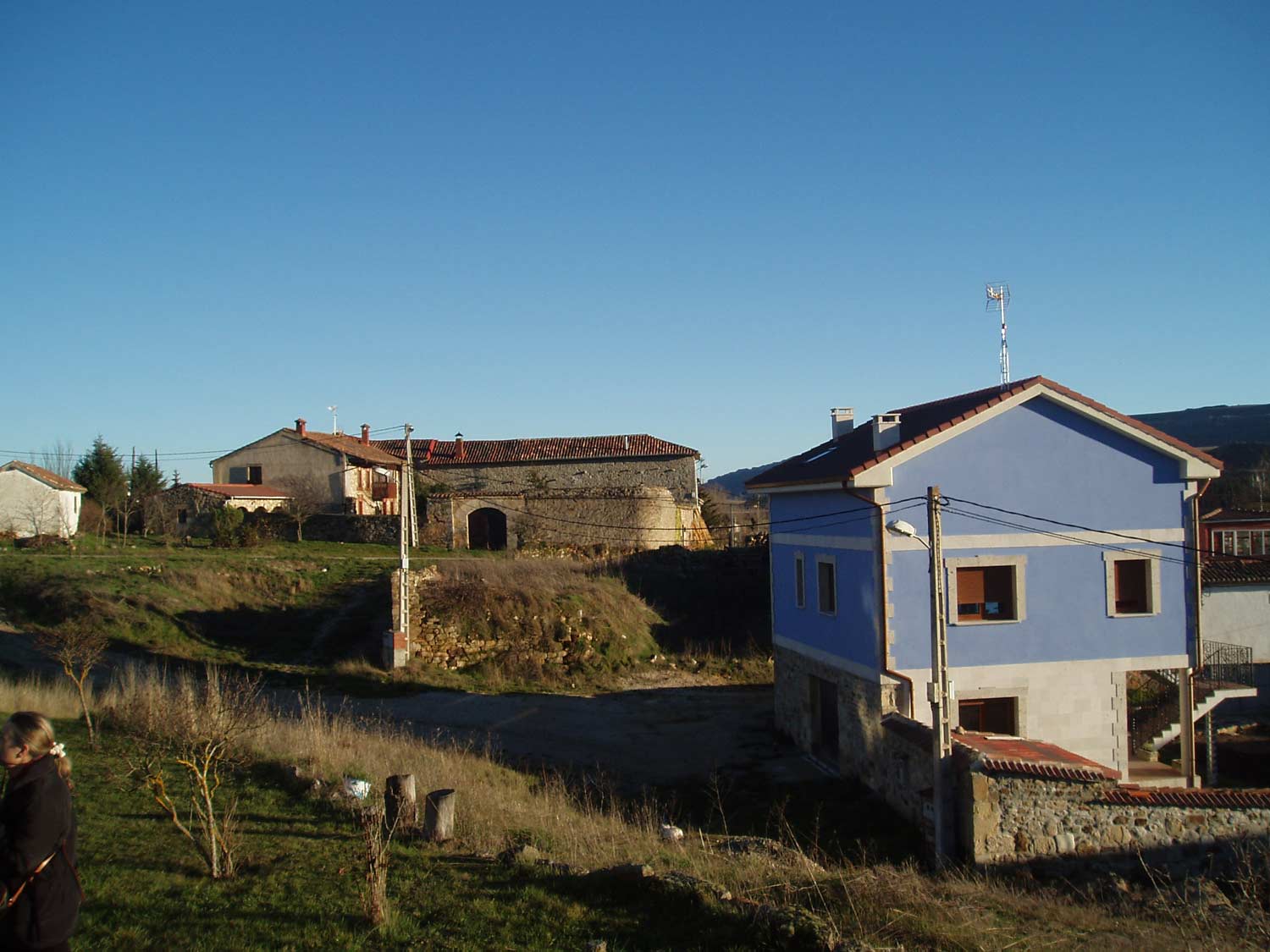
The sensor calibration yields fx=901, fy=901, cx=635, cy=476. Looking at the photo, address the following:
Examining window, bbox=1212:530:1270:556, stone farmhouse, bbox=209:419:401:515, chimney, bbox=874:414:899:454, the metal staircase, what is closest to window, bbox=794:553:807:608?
chimney, bbox=874:414:899:454

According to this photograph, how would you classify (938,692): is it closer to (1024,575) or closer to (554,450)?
(1024,575)

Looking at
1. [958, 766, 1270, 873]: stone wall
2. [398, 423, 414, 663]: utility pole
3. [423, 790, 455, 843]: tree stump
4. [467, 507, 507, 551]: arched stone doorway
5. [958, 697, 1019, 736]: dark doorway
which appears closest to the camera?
[423, 790, 455, 843]: tree stump

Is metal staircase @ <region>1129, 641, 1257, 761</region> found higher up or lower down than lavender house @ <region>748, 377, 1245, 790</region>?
lower down

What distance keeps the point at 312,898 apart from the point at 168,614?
824 inches

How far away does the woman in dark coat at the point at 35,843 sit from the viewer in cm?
438

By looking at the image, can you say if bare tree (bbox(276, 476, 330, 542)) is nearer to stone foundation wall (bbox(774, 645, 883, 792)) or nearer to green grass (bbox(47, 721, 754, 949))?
stone foundation wall (bbox(774, 645, 883, 792))

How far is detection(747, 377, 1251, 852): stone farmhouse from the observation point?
14070 mm

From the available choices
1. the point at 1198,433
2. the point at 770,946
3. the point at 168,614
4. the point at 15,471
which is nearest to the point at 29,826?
the point at 770,946

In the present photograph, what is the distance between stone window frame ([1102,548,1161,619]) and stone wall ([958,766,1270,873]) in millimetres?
3767

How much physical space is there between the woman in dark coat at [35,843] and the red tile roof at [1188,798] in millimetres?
11039

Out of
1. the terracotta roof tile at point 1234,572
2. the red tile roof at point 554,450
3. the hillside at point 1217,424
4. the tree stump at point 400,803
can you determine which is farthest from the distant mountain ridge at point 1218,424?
the tree stump at point 400,803

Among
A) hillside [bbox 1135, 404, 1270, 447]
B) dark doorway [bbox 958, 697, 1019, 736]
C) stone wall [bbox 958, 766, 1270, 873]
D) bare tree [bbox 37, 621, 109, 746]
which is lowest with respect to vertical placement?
stone wall [bbox 958, 766, 1270, 873]

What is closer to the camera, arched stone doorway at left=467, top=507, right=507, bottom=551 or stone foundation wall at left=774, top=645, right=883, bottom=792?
stone foundation wall at left=774, top=645, right=883, bottom=792

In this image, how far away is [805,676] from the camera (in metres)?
17.1
